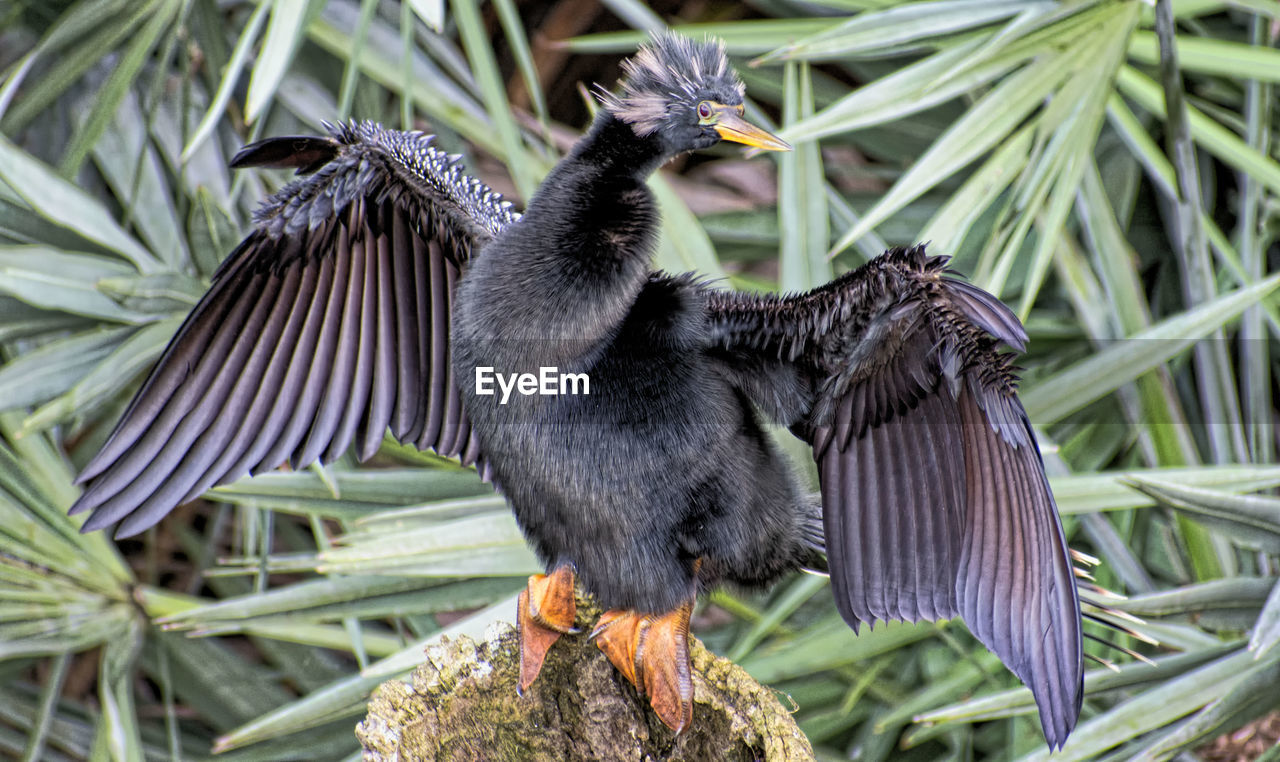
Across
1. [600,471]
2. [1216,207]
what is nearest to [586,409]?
[600,471]

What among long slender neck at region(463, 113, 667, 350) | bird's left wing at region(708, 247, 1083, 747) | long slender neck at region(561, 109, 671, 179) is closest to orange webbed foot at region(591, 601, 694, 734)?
bird's left wing at region(708, 247, 1083, 747)

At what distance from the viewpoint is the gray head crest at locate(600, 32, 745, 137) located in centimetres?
114

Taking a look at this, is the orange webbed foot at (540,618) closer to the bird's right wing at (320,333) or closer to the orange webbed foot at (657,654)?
the orange webbed foot at (657,654)

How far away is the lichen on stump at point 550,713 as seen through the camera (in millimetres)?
1161

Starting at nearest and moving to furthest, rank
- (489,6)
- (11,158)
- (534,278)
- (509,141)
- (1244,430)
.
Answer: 1. (534,278)
2. (11,158)
3. (509,141)
4. (1244,430)
5. (489,6)

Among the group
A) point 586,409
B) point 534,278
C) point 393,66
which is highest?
point 393,66

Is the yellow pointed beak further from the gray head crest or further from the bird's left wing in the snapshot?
the bird's left wing

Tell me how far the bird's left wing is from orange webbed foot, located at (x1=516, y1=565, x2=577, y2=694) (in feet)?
0.90

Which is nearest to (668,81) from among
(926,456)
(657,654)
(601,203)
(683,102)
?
(683,102)

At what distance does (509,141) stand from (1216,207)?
1408mm

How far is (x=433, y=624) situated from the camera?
6.04ft

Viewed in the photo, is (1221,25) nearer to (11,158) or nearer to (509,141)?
(509,141)

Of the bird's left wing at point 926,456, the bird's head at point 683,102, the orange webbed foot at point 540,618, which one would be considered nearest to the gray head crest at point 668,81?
the bird's head at point 683,102

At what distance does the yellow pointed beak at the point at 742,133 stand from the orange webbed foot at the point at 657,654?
1.53 ft
